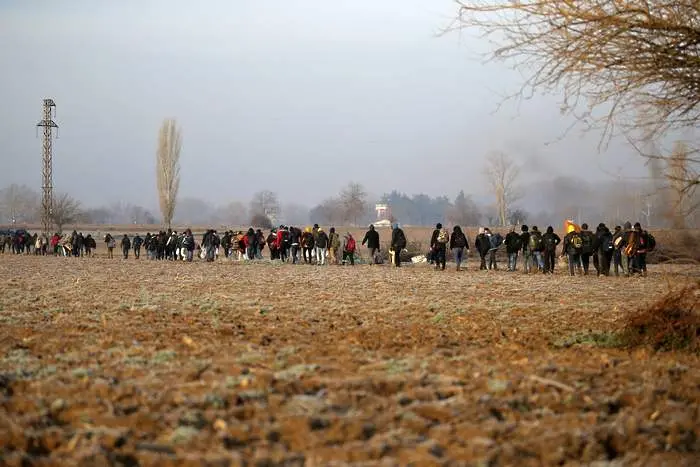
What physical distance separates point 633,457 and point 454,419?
114 centimetres

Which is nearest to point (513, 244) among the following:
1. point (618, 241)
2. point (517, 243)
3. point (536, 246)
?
point (517, 243)

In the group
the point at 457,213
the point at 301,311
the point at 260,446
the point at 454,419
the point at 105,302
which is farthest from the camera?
the point at 457,213

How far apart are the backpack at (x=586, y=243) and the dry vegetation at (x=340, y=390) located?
1466cm

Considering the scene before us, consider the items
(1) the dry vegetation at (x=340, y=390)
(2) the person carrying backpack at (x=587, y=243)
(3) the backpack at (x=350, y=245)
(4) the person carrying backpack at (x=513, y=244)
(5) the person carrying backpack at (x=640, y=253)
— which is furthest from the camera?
(3) the backpack at (x=350, y=245)

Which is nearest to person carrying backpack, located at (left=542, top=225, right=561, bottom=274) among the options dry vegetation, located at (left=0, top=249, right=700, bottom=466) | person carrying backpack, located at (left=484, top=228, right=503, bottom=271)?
person carrying backpack, located at (left=484, top=228, right=503, bottom=271)

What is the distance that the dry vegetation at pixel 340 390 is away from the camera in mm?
4816

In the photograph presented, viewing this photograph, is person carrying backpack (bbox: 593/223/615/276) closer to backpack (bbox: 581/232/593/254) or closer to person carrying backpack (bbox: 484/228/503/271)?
backpack (bbox: 581/232/593/254)

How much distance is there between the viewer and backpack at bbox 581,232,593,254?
86.2 ft

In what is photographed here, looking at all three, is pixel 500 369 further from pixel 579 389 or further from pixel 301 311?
pixel 301 311

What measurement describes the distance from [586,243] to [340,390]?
21693mm

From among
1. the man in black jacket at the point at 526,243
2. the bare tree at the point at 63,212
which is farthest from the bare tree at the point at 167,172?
the man in black jacket at the point at 526,243

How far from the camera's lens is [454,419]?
539cm

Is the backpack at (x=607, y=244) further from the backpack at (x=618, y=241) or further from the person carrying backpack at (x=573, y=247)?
the person carrying backpack at (x=573, y=247)

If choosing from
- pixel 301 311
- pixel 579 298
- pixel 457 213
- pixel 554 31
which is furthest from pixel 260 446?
pixel 457 213
